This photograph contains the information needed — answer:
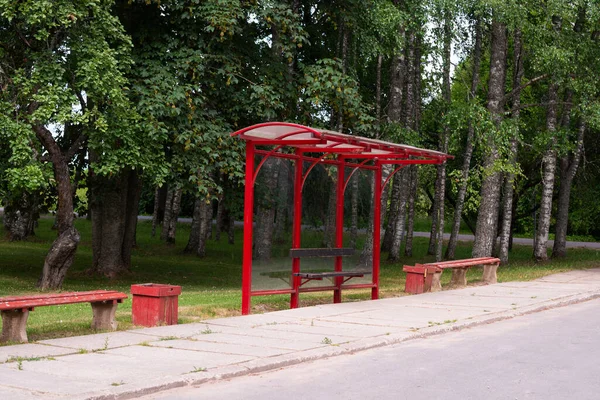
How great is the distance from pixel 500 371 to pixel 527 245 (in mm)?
40068

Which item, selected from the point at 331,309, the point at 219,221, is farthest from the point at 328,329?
the point at 219,221

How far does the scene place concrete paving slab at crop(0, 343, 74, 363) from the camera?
30.9 feet

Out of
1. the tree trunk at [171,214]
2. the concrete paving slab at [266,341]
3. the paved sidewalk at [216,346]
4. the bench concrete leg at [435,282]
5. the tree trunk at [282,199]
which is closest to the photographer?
the paved sidewalk at [216,346]

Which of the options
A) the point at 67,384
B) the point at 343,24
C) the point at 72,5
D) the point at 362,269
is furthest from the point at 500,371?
the point at 343,24

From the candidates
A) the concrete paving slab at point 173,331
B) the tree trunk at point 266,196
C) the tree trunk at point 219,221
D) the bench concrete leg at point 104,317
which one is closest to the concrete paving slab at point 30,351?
the concrete paving slab at point 173,331

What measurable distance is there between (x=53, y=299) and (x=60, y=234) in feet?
34.6

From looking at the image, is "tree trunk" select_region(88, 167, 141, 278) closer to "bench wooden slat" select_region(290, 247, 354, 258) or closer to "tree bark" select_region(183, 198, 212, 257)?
"bench wooden slat" select_region(290, 247, 354, 258)

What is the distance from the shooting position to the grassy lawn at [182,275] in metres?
14.3

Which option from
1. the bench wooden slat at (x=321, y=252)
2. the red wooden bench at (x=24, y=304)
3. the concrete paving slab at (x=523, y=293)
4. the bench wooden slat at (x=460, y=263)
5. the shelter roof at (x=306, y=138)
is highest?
the shelter roof at (x=306, y=138)

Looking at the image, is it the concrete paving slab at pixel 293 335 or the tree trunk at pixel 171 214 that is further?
the tree trunk at pixel 171 214

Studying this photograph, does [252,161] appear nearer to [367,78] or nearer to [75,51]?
[75,51]

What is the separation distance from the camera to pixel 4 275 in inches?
950

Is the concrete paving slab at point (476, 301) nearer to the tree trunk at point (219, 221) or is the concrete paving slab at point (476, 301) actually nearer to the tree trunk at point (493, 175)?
the tree trunk at point (493, 175)

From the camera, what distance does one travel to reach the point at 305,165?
53.4 ft
